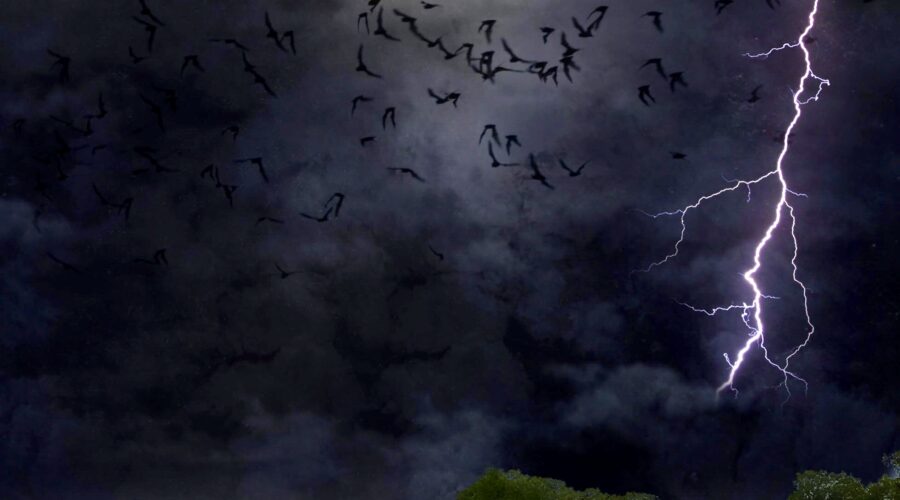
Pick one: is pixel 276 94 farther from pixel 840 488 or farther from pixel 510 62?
pixel 840 488

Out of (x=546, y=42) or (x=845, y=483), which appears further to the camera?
(x=546, y=42)

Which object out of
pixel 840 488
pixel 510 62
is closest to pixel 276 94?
pixel 510 62

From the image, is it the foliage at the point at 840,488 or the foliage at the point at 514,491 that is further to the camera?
the foliage at the point at 514,491

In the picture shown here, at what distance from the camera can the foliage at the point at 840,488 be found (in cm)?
1490

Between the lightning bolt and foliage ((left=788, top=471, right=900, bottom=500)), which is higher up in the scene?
the lightning bolt

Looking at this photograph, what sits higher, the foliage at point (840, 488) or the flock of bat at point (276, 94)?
the flock of bat at point (276, 94)

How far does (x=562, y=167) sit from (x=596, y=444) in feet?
17.5

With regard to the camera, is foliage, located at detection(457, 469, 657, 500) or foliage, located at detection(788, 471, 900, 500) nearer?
foliage, located at detection(788, 471, 900, 500)

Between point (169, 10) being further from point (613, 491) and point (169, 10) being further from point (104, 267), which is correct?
point (613, 491)

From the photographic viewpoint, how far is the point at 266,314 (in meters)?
19.9

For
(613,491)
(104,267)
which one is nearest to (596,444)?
(613,491)

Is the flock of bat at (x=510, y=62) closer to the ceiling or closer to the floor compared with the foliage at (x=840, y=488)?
closer to the ceiling

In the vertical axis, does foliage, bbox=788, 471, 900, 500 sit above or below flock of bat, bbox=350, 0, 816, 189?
below

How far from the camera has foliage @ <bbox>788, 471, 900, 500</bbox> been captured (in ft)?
48.9
